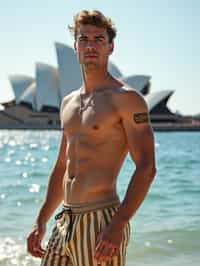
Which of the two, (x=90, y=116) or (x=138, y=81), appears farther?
(x=138, y=81)

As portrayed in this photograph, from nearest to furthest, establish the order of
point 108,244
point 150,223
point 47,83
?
point 108,244 → point 150,223 → point 47,83

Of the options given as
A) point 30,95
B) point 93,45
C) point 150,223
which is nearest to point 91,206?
point 93,45

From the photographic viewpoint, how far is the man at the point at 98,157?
1.90 metres

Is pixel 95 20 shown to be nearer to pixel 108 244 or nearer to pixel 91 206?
pixel 91 206

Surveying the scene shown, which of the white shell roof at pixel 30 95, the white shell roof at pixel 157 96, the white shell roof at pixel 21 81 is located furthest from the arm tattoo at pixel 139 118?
the white shell roof at pixel 157 96

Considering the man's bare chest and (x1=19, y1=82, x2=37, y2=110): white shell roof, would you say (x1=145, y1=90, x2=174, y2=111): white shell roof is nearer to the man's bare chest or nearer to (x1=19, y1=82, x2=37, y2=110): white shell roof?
(x1=19, y1=82, x2=37, y2=110): white shell roof

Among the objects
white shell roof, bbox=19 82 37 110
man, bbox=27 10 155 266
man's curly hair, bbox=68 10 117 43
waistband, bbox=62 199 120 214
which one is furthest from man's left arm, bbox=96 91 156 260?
white shell roof, bbox=19 82 37 110

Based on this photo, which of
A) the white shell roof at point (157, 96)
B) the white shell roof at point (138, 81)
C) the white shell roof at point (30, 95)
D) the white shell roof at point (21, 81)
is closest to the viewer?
the white shell roof at point (138, 81)

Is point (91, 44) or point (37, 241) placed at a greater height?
point (91, 44)

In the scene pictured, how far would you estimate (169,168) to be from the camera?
60.6 ft

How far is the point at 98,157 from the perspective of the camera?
2.02 m

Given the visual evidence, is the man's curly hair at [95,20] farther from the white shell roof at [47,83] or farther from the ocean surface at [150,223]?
the white shell roof at [47,83]

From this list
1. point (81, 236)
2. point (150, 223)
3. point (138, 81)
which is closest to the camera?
point (81, 236)

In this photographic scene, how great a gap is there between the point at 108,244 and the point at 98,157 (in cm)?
31
